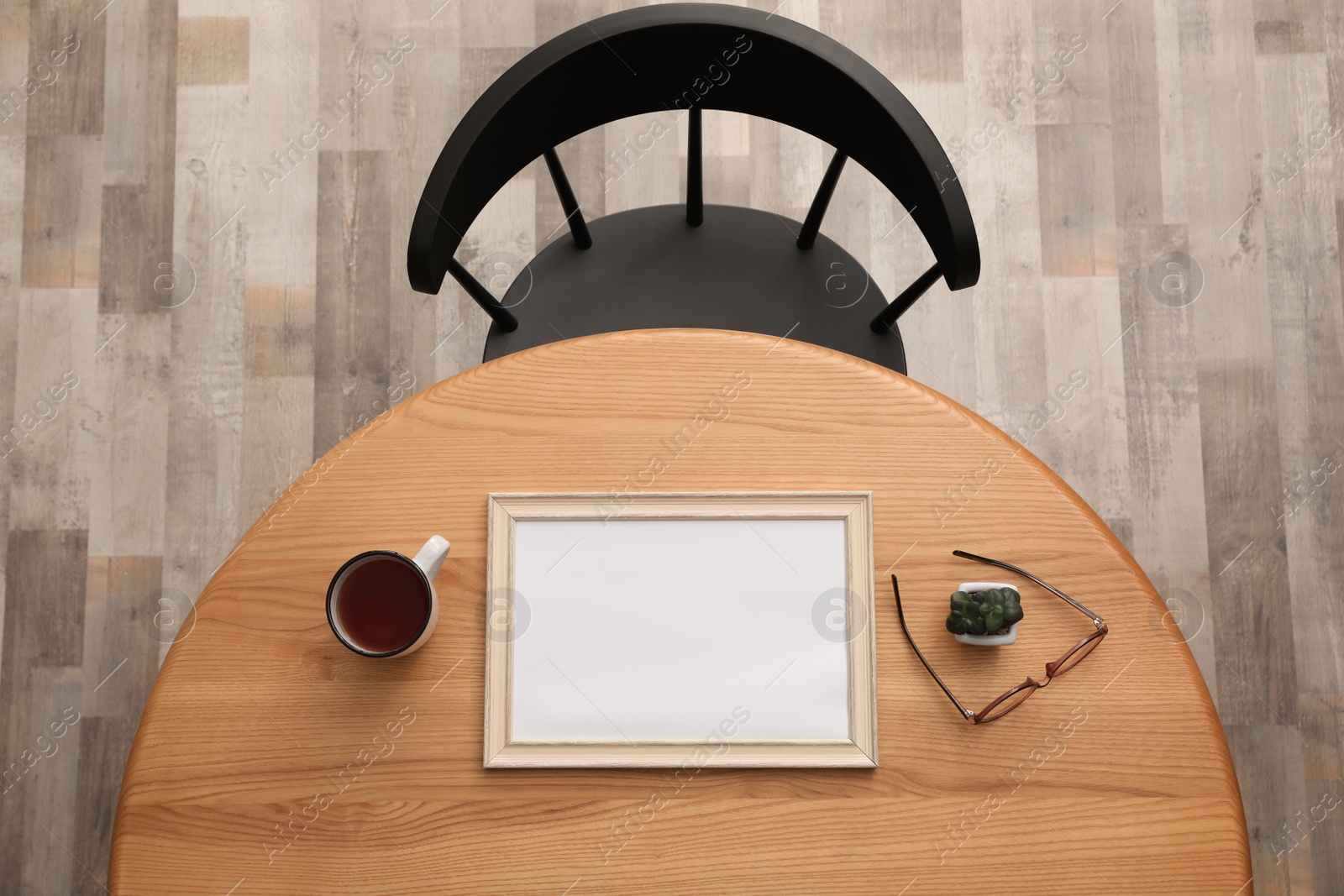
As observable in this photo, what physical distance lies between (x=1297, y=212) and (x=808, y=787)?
70.1 inches

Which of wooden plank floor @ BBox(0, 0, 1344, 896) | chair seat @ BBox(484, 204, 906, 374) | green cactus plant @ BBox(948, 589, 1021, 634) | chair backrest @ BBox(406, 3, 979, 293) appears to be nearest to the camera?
green cactus plant @ BBox(948, 589, 1021, 634)

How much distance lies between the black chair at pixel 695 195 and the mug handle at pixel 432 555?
379mm

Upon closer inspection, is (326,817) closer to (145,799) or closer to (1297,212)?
(145,799)

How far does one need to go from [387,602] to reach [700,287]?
2.26 ft

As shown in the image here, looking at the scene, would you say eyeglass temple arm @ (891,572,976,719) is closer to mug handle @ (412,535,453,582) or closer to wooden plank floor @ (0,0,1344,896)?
mug handle @ (412,535,453,582)

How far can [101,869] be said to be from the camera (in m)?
1.61

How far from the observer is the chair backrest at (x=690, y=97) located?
972 mm

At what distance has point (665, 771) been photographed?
0.83m

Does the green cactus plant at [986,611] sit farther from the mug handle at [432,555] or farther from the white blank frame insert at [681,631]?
the mug handle at [432,555]

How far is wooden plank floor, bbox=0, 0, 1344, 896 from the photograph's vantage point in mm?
1676

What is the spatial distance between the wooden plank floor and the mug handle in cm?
98

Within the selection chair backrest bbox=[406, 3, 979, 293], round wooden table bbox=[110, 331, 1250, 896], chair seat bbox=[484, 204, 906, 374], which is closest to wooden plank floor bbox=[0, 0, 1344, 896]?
chair seat bbox=[484, 204, 906, 374]

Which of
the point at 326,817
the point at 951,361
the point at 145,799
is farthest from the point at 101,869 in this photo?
the point at 951,361

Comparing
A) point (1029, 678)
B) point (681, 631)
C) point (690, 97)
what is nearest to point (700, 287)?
point (690, 97)
